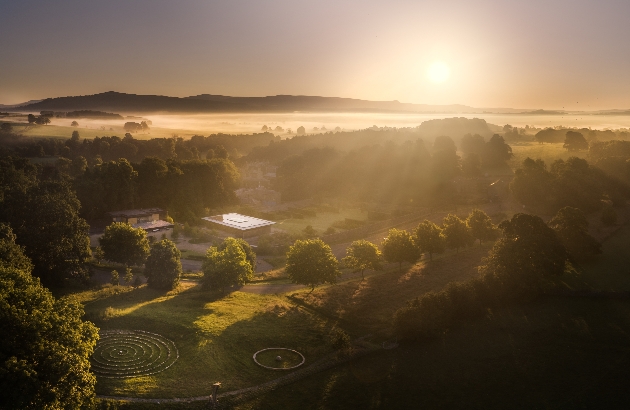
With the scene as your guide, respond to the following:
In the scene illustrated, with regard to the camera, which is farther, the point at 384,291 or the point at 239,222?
the point at 239,222

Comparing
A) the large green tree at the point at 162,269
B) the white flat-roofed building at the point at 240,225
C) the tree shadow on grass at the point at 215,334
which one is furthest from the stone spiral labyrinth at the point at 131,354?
the white flat-roofed building at the point at 240,225

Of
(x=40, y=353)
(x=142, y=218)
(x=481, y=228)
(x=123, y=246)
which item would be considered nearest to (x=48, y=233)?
(x=123, y=246)

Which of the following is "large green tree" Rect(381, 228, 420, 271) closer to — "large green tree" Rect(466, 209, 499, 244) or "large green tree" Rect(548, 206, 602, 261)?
"large green tree" Rect(466, 209, 499, 244)

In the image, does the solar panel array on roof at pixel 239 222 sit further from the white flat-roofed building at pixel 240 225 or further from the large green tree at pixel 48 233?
the large green tree at pixel 48 233

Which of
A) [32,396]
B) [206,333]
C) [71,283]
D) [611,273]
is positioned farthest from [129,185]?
[611,273]

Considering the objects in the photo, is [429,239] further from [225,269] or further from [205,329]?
[205,329]

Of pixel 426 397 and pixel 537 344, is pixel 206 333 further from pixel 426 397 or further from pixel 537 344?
pixel 537 344

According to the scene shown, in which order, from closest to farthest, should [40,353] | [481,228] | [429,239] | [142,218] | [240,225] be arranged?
1. [40,353]
2. [429,239]
3. [481,228]
4. [240,225]
5. [142,218]
